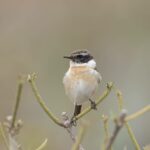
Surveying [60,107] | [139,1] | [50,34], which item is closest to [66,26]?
[50,34]

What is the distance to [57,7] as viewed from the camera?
11586 mm

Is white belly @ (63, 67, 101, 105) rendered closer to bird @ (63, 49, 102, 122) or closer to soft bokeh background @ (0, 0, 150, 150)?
bird @ (63, 49, 102, 122)

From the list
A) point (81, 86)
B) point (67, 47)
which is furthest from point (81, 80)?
point (67, 47)

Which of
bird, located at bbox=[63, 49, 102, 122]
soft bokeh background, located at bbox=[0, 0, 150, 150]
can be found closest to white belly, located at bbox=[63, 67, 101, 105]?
bird, located at bbox=[63, 49, 102, 122]

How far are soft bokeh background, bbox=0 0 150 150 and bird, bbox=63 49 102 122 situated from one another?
2.92m

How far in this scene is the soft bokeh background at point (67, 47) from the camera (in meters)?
8.59

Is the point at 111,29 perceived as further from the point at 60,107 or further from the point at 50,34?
the point at 60,107

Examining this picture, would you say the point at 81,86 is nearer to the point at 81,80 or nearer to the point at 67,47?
the point at 81,80

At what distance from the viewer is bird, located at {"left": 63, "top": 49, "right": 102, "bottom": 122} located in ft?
13.8

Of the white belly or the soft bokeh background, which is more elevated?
the white belly

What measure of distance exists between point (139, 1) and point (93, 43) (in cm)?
149

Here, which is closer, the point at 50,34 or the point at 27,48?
the point at 27,48

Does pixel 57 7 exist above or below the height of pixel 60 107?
A: above

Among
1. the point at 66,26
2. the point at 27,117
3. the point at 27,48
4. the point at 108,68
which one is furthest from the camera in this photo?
the point at 66,26
